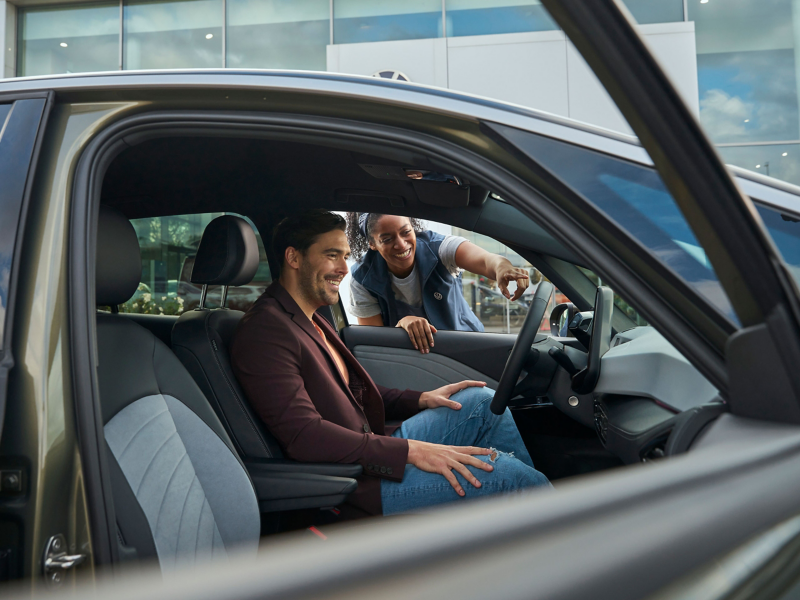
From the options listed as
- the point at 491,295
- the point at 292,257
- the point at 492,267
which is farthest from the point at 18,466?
the point at 491,295

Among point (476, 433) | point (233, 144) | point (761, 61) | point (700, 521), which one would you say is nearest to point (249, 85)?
point (233, 144)

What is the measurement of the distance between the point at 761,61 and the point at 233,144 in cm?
488

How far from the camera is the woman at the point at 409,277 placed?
2633mm

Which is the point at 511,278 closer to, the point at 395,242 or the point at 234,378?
the point at 395,242

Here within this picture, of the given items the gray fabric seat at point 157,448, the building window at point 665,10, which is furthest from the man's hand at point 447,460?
the building window at point 665,10

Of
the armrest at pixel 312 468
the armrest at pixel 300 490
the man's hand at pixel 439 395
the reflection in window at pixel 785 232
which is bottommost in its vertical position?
the armrest at pixel 300 490

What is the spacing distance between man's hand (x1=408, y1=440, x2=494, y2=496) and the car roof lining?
610mm

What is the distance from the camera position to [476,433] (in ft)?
6.66

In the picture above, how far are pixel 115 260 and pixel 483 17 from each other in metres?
6.55

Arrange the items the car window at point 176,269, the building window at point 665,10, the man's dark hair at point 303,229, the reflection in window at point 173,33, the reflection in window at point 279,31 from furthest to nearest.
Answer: the reflection in window at point 173,33 → the reflection in window at point 279,31 → the building window at point 665,10 → the man's dark hair at point 303,229 → the car window at point 176,269

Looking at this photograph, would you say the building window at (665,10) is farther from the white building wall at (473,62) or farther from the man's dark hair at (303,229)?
the man's dark hair at (303,229)

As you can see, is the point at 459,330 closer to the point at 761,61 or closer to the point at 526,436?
the point at 526,436

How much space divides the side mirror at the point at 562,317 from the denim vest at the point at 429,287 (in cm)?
50

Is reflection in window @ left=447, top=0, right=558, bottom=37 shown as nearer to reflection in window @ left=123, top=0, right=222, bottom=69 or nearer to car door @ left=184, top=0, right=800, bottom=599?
reflection in window @ left=123, top=0, right=222, bottom=69
